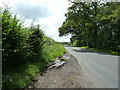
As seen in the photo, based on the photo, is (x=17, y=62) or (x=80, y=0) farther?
(x=80, y=0)

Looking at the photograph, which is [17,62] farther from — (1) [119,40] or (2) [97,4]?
(2) [97,4]

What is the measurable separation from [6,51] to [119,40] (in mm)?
15732

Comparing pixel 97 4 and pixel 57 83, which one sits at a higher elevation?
pixel 97 4

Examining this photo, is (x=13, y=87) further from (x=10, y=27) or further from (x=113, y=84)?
(x=113, y=84)

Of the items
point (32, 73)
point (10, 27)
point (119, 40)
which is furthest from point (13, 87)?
point (119, 40)

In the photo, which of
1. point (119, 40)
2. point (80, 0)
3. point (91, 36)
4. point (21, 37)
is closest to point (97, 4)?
point (80, 0)

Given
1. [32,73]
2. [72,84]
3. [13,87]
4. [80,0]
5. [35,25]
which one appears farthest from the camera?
[80,0]

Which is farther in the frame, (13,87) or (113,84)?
(113,84)

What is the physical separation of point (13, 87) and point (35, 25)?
4231mm

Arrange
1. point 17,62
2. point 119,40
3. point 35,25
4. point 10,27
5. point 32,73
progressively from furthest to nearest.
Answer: point 119,40, point 35,25, point 17,62, point 32,73, point 10,27

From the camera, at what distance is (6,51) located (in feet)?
11.0

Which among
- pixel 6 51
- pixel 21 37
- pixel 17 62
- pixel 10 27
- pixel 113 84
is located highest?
pixel 10 27

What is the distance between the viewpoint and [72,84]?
124 inches

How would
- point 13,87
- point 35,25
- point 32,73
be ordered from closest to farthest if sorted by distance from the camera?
point 13,87
point 32,73
point 35,25
